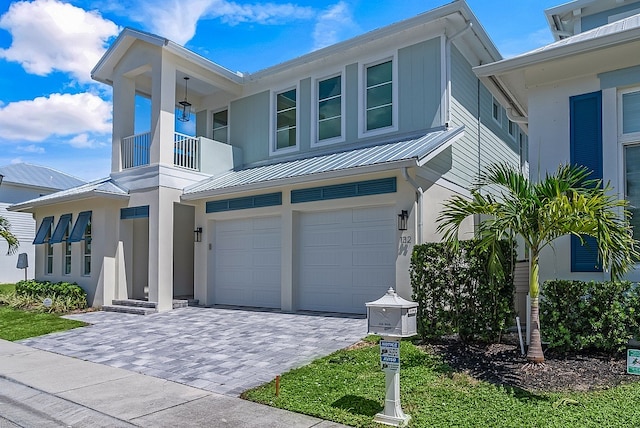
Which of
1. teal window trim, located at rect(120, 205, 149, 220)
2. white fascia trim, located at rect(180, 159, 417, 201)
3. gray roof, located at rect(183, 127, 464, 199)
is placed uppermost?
gray roof, located at rect(183, 127, 464, 199)

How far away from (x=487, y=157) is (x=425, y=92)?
3.57 m

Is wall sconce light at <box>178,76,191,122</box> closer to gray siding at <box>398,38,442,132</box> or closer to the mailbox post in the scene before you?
gray siding at <box>398,38,442,132</box>

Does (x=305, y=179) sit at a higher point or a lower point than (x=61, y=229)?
higher

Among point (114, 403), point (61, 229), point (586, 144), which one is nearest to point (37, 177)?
point (61, 229)

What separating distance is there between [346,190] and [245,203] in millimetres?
3238

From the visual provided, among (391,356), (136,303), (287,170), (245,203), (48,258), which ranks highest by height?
(287,170)

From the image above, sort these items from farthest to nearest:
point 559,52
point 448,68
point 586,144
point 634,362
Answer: point 448,68 < point 586,144 < point 559,52 < point 634,362

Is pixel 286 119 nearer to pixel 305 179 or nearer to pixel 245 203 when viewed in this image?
pixel 245 203

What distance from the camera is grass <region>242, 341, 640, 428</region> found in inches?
169

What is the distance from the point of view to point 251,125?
14.5 meters

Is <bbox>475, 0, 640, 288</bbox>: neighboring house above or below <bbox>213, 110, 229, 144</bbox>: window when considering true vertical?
below

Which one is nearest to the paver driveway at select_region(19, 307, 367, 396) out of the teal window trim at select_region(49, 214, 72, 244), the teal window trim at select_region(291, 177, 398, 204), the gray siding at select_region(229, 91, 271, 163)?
the teal window trim at select_region(291, 177, 398, 204)

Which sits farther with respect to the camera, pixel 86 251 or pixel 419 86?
pixel 86 251

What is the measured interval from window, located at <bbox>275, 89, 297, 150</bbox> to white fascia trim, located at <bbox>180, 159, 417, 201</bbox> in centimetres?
243
